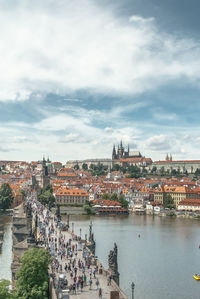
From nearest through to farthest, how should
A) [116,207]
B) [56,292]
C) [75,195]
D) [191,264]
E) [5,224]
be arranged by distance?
[56,292] → [191,264] → [5,224] → [116,207] → [75,195]

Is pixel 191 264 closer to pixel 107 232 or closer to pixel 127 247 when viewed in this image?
pixel 127 247

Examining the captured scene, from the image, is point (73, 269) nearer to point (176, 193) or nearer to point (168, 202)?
point (168, 202)

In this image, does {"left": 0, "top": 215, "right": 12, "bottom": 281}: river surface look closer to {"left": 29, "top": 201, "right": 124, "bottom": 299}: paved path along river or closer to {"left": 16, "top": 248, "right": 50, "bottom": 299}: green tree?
{"left": 29, "top": 201, "right": 124, "bottom": 299}: paved path along river

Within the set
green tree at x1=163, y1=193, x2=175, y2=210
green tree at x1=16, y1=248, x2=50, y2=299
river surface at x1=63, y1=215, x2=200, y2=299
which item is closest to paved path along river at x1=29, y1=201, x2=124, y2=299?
green tree at x1=16, y1=248, x2=50, y2=299

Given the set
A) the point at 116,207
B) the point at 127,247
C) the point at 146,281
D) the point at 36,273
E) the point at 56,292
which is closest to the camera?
the point at 56,292

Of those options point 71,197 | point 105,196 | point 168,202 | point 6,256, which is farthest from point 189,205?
point 6,256

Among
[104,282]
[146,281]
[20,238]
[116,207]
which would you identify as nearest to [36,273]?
[104,282]

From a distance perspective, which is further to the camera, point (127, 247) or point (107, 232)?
point (107, 232)
